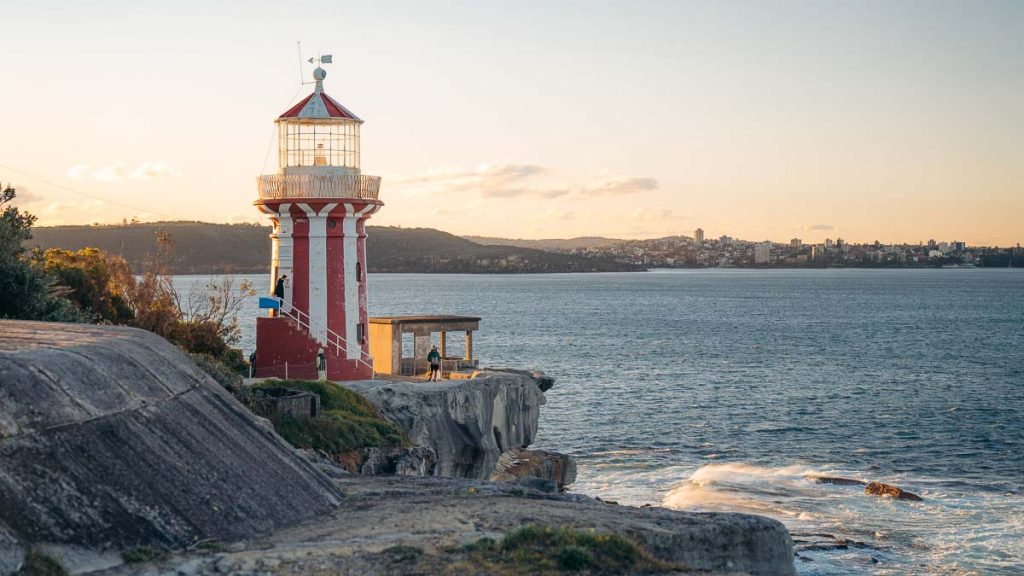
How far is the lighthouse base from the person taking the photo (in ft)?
91.0

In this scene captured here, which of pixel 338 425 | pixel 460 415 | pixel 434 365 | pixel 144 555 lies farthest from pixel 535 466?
pixel 144 555

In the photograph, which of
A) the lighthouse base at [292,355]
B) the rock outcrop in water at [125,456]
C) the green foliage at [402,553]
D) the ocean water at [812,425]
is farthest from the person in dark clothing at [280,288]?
the green foliage at [402,553]

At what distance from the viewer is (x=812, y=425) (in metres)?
46.5

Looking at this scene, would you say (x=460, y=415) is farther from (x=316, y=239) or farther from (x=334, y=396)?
(x=316, y=239)

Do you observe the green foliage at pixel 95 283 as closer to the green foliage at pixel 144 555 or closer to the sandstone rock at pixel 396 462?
the sandstone rock at pixel 396 462

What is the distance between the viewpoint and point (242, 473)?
12.9 metres

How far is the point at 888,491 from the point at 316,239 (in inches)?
734

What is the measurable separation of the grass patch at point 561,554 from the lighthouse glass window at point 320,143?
711 inches

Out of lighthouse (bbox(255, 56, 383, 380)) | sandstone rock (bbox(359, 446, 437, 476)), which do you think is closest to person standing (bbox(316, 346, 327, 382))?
lighthouse (bbox(255, 56, 383, 380))

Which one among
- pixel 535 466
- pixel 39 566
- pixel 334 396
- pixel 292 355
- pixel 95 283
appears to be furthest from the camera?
pixel 535 466

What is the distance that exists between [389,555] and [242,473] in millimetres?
2861

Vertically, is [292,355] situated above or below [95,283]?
below

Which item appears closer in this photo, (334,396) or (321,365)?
(334,396)

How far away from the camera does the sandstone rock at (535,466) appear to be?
1226 inches
